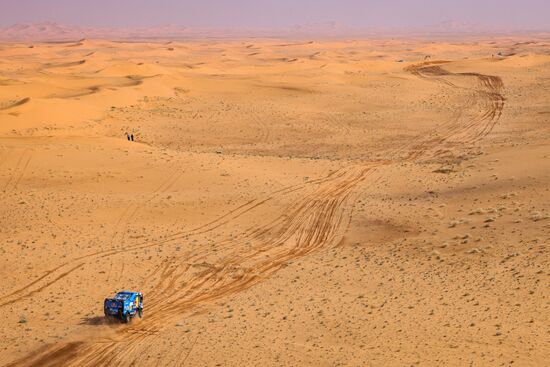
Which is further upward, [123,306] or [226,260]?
[123,306]

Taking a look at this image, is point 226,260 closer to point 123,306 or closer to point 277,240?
point 277,240

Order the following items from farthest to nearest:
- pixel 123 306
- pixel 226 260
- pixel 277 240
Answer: pixel 277 240 → pixel 226 260 → pixel 123 306

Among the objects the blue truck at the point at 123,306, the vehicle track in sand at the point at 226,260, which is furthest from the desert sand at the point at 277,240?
A: the blue truck at the point at 123,306

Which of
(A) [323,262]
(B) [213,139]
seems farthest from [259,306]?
(B) [213,139]

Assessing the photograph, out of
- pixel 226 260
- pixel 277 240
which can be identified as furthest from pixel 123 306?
pixel 277 240

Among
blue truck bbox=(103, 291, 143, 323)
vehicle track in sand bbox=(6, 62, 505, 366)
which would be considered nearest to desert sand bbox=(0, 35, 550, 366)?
vehicle track in sand bbox=(6, 62, 505, 366)

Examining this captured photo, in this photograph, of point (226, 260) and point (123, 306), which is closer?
point (123, 306)

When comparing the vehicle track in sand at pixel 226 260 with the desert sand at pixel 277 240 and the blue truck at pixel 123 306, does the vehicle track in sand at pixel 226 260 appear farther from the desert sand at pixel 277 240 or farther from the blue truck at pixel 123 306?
the blue truck at pixel 123 306
